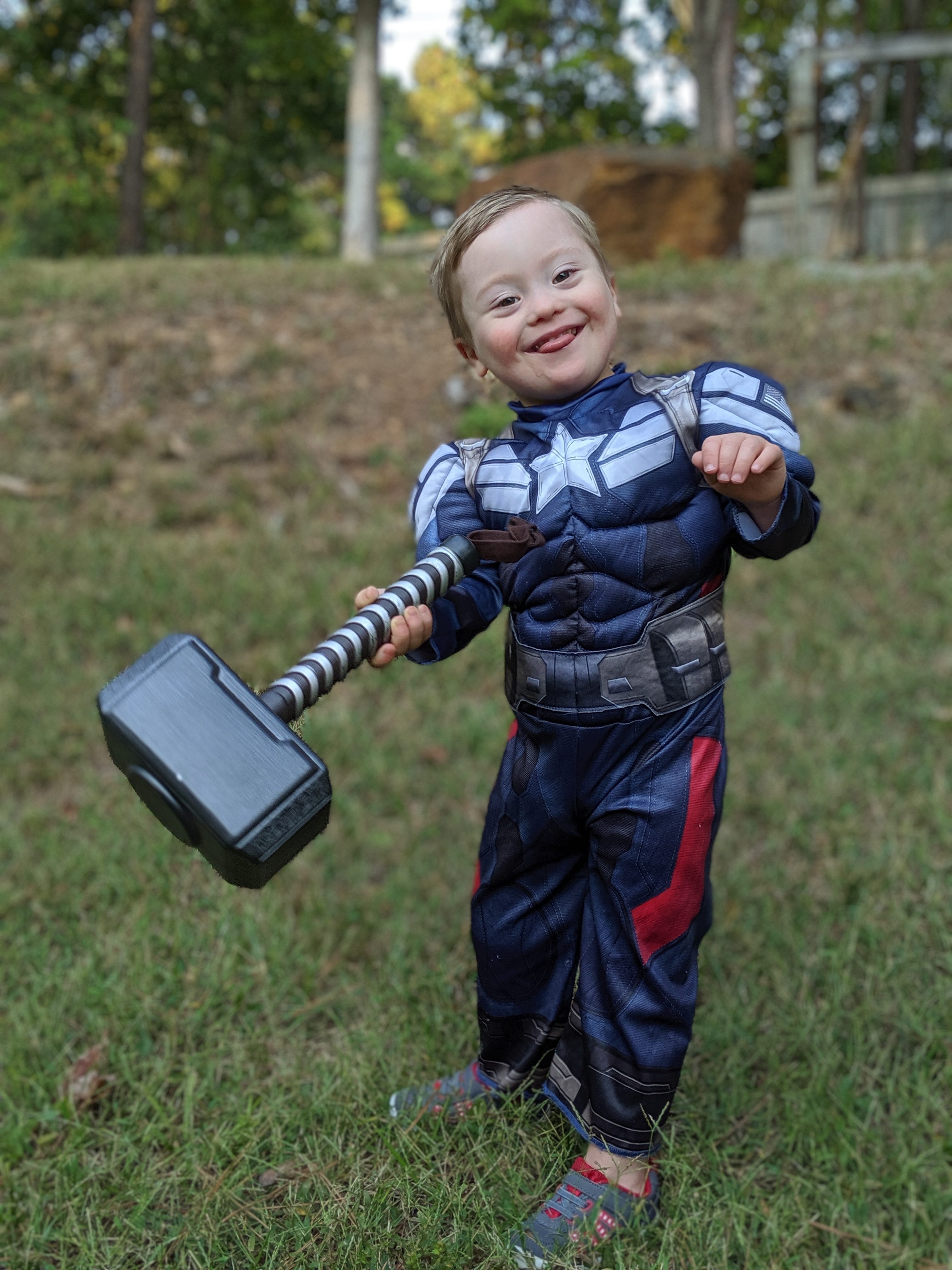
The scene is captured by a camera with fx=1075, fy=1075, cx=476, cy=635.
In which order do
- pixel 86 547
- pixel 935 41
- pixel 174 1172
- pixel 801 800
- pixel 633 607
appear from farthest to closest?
pixel 935 41 < pixel 86 547 < pixel 801 800 < pixel 174 1172 < pixel 633 607

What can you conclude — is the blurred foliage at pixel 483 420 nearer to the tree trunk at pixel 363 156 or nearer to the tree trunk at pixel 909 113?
the tree trunk at pixel 363 156

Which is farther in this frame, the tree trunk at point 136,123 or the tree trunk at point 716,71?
the tree trunk at point 716,71

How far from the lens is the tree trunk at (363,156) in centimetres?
1037

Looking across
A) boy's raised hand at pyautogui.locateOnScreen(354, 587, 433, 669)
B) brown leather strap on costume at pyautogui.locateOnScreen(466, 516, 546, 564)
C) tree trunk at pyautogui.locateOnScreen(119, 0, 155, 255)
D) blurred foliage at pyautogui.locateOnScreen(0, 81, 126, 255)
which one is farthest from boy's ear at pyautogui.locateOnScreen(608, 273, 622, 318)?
blurred foliage at pyautogui.locateOnScreen(0, 81, 126, 255)

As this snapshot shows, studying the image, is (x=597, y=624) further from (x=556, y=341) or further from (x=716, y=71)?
(x=716, y=71)

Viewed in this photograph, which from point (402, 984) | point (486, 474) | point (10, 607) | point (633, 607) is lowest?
point (402, 984)

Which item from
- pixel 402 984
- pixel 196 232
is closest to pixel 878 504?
pixel 402 984

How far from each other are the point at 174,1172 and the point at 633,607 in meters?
1.41

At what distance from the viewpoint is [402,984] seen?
2.74 metres

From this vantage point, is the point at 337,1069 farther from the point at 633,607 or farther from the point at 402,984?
the point at 633,607

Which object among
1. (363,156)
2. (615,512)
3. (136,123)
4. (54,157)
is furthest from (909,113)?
(615,512)

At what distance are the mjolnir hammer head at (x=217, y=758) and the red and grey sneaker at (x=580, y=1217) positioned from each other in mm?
899

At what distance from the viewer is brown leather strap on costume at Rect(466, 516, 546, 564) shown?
1.74 meters

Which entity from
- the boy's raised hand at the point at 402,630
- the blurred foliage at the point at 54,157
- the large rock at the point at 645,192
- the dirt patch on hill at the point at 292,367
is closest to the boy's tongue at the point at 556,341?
the boy's raised hand at the point at 402,630
